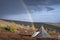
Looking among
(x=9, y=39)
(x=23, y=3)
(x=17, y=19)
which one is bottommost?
(x=9, y=39)

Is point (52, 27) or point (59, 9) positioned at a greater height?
point (59, 9)

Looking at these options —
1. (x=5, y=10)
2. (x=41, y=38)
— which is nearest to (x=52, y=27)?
(x=41, y=38)

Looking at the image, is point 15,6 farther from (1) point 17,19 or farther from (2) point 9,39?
(2) point 9,39

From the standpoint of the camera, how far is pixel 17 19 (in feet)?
17.0

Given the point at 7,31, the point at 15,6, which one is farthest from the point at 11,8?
the point at 7,31

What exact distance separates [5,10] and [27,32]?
27.8 inches

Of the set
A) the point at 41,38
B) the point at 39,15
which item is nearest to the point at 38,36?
the point at 41,38

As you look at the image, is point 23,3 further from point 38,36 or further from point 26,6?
point 38,36

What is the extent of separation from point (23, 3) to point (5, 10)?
436mm

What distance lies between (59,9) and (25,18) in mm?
786

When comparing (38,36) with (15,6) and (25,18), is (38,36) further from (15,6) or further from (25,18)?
(15,6)

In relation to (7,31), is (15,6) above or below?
above

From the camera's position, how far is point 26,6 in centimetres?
519

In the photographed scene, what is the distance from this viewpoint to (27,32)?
512 cm
